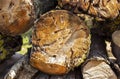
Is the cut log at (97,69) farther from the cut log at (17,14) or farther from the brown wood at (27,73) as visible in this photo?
the cut log at (17,14)

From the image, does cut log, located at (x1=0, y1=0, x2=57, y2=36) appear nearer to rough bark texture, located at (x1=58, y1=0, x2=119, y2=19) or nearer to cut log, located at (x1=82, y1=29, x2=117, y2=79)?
rough bark texture, located at (x1=58, y1=0, x2=119, y2=19)

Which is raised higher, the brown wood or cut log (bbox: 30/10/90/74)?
cut log (bbox: 30/10/90/74)

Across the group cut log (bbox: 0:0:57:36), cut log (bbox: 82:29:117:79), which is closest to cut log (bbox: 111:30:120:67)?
cut log (bbox: 82:29:117:79)

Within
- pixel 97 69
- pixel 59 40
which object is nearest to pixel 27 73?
pixel 59 40

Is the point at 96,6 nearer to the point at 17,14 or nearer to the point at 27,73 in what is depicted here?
the point at 17,14

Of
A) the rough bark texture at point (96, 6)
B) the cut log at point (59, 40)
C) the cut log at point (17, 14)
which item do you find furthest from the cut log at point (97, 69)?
the cut log at point (17, 14)

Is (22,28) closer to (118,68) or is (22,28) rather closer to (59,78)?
(59,78)
